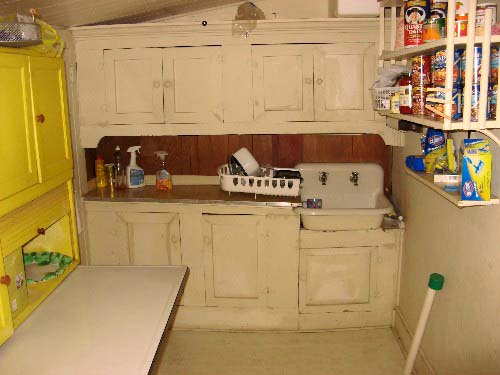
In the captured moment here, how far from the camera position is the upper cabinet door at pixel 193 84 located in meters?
3.01

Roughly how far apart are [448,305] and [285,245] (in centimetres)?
104

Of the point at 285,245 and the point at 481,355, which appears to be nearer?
the point at 481,355

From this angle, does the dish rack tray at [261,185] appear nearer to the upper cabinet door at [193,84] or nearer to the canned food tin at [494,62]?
the upper cabinet door at [193,84]

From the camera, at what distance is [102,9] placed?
8.58 feet

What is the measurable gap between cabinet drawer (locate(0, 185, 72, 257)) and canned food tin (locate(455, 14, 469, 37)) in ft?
5.44

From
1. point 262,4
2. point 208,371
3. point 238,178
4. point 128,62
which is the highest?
point 262,4

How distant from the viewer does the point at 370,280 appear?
312cm

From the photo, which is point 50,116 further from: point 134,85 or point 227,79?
point 227,79

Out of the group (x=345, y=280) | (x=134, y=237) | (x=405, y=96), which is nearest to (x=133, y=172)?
(x=134, y=237)

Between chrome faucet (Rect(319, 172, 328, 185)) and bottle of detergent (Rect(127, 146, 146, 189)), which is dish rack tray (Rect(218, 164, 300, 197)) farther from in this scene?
bottle of detergent (Rect(127, 146, 146, 189))

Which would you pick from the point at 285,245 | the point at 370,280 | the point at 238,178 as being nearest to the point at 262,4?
the point at 238,178

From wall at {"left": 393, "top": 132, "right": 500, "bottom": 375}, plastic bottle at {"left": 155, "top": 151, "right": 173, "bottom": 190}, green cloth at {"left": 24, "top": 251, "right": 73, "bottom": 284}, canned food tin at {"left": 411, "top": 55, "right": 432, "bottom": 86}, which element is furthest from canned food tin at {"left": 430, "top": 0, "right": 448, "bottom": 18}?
plastic bottle at {"left": 155, "top": 151, "right": 173, "bottom": 190}

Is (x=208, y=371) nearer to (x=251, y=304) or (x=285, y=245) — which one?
(x=251, y=304)

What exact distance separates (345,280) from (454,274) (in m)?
0.92
